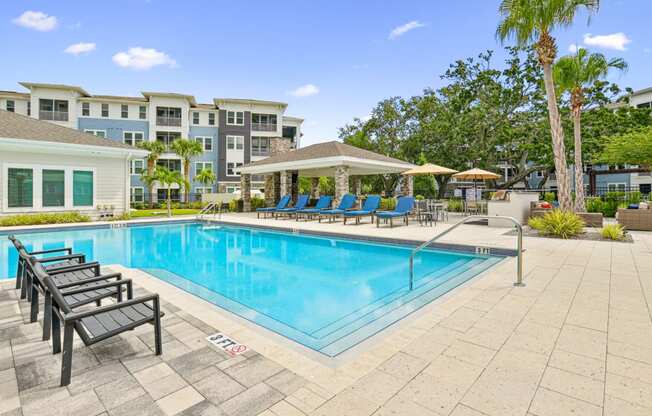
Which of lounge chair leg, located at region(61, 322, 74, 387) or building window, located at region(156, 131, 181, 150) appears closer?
lounge chair leg, located at region(61, 322, 74, 387)

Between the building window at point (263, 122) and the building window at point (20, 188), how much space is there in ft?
72.8

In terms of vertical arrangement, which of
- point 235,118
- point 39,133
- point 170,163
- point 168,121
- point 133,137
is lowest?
point 39,133

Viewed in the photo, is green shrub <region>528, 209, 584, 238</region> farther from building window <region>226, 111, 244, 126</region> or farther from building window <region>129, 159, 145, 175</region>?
building window <region>129, 159, 145, 175</region>

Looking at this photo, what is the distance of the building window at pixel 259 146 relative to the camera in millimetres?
35375

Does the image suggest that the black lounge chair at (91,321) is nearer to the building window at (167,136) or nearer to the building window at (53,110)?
the building window at (167,136)

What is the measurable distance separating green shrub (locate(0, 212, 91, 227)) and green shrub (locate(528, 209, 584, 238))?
18299mm

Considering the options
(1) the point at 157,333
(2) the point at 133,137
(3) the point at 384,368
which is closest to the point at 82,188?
(1) the point at 157,333

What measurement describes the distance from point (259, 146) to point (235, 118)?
145 inches

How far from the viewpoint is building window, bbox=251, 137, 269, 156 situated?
1393 inches

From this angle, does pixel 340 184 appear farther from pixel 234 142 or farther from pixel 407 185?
pixel 234 142

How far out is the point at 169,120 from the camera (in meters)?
33.4

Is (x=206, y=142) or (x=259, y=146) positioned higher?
(x=206, y=142)

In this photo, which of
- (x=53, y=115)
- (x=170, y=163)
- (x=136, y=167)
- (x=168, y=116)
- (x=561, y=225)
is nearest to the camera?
(x=561, y=225)

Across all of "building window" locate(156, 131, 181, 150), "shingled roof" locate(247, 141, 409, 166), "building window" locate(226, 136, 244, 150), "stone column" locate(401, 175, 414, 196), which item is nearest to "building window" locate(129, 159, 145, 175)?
"building window" locate(156, 131, 181, 150)
